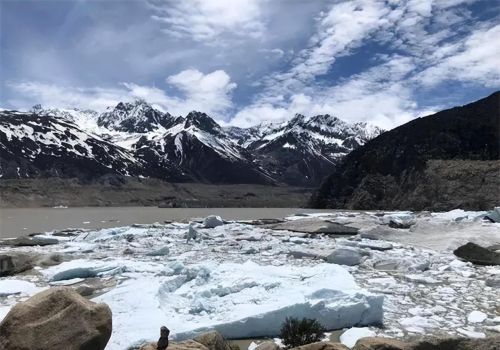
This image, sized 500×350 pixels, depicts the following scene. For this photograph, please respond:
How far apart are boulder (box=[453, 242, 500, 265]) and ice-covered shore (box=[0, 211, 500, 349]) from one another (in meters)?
0.47

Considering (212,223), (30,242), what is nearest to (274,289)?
(30,242)

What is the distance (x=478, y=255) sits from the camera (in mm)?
15117

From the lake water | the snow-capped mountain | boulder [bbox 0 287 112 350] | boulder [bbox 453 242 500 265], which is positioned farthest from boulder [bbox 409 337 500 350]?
the snow-capped mountain

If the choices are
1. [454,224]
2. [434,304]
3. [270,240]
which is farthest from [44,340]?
[454,224]

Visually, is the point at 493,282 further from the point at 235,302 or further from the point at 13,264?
the point at 13,264

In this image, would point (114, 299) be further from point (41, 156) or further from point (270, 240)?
point (41, 156)

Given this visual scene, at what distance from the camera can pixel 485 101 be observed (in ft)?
253

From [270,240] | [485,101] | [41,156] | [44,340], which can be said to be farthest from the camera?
[41,156]

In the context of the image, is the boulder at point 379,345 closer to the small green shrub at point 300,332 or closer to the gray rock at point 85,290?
the small green shrub at point 300,332

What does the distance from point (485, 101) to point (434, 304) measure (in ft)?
248

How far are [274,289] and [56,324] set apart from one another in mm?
5183

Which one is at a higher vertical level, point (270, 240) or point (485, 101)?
point (485, 101)

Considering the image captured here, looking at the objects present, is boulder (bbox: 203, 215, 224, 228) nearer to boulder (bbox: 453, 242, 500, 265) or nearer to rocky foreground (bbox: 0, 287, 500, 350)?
boulder (bbox: 453, 242, 500, 265)

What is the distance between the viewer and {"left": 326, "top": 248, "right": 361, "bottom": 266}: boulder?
14.8 metres
